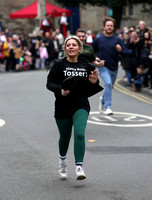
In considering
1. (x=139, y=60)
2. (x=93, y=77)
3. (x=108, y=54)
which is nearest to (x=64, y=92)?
(x=93, y=77)

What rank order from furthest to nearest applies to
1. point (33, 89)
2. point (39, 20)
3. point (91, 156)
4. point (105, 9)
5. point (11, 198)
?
1. point (105, 9)
2. point (39, 20)
3. point (33, 89)
4. point (91, 156)
5. point (11, 198)

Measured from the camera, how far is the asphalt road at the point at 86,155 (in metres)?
6.05

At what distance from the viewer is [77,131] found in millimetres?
6352

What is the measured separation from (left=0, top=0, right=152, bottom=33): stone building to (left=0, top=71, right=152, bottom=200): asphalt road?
32.7 meters

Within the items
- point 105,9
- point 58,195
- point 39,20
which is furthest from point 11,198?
point 105,9

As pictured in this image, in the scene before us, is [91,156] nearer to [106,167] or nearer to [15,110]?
[106,167]

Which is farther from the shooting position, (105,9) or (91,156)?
(105,9)

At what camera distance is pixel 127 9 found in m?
55.1

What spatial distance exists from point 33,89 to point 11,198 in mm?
12031

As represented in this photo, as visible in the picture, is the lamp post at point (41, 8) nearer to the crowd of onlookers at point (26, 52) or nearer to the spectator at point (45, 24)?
the spectator at point (45, 24)

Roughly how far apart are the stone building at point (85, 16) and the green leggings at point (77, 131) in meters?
39.5

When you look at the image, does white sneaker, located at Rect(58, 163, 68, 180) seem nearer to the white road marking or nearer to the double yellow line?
the white road marking

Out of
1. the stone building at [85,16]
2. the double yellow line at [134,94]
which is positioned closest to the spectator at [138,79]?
the double yellow line at [134,94]

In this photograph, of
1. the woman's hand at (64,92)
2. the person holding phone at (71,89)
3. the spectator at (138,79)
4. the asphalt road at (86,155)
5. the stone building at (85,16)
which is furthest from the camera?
the stone building at (85,16)
